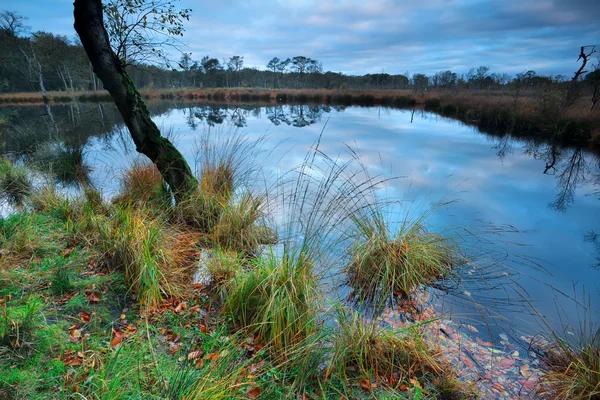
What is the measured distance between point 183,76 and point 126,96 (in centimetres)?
5943

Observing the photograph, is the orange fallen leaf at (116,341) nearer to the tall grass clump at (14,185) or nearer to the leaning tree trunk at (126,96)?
the leaning tree trunk at (126,96)

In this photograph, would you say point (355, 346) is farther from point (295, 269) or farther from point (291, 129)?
point (291, 129)

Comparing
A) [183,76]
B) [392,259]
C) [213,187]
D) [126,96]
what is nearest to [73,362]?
[392,259]

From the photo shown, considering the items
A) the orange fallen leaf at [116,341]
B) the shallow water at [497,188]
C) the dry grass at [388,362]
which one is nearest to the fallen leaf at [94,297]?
the orange fallen leaf at [116,341]

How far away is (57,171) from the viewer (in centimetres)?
639

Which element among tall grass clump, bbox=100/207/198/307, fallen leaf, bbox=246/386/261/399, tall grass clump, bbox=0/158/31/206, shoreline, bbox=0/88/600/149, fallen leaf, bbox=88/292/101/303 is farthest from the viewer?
shoreline, bbox=0/88/600/149

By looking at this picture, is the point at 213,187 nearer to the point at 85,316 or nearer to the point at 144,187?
the point at 144,187

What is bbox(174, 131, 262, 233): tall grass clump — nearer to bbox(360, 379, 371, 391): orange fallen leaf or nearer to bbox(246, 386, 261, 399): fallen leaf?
bbox(246, 386, 261, 399): fallen leaf

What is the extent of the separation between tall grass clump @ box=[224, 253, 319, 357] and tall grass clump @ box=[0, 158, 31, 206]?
4803 millimetres

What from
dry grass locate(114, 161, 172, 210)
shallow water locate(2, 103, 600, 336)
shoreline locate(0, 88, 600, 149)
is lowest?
shallow water locate(2, 103, 600, 336)

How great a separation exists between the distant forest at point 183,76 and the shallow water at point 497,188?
12.5 ft

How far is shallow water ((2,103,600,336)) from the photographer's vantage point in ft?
11.1

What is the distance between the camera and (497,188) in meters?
7.33

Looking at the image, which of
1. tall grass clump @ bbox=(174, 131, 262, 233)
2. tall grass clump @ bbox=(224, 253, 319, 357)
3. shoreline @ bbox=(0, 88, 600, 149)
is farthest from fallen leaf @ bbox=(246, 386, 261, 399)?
shoreline @ bbox=(0, 88, 600, 149)
